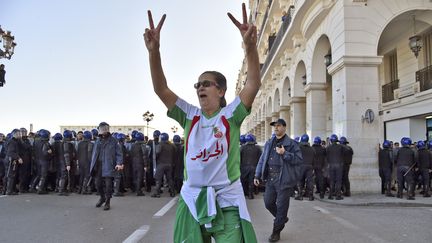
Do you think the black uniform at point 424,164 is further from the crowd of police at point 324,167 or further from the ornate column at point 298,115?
the ornate column at point 298,115

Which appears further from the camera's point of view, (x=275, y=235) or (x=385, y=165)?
(x=385, y=165)

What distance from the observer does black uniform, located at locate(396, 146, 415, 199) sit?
1163 cm

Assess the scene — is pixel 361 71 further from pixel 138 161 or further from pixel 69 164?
pixel 69 164

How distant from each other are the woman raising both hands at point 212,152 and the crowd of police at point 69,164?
31.1 ft

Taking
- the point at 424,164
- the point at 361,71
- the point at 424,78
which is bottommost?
the point at 424,164

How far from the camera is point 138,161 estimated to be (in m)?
12.5

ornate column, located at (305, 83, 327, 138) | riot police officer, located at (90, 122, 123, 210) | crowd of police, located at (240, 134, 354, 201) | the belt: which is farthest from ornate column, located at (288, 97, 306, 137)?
the belt

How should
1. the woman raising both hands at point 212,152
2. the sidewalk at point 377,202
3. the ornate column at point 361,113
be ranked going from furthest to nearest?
the ornate column at point 361,113 → the sidewalk at point 377,202 → the woman raising both hands at point 212,152

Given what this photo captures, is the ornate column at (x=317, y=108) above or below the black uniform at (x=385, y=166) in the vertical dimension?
above

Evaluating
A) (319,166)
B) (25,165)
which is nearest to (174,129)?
(25,165)

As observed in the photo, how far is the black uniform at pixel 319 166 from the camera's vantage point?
38.6 ft

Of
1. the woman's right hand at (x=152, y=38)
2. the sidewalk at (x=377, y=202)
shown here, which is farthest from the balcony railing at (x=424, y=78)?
the woman's right hand at (x=152, y=38)

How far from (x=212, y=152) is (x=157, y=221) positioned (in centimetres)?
538

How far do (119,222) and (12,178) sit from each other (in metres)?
6.38
